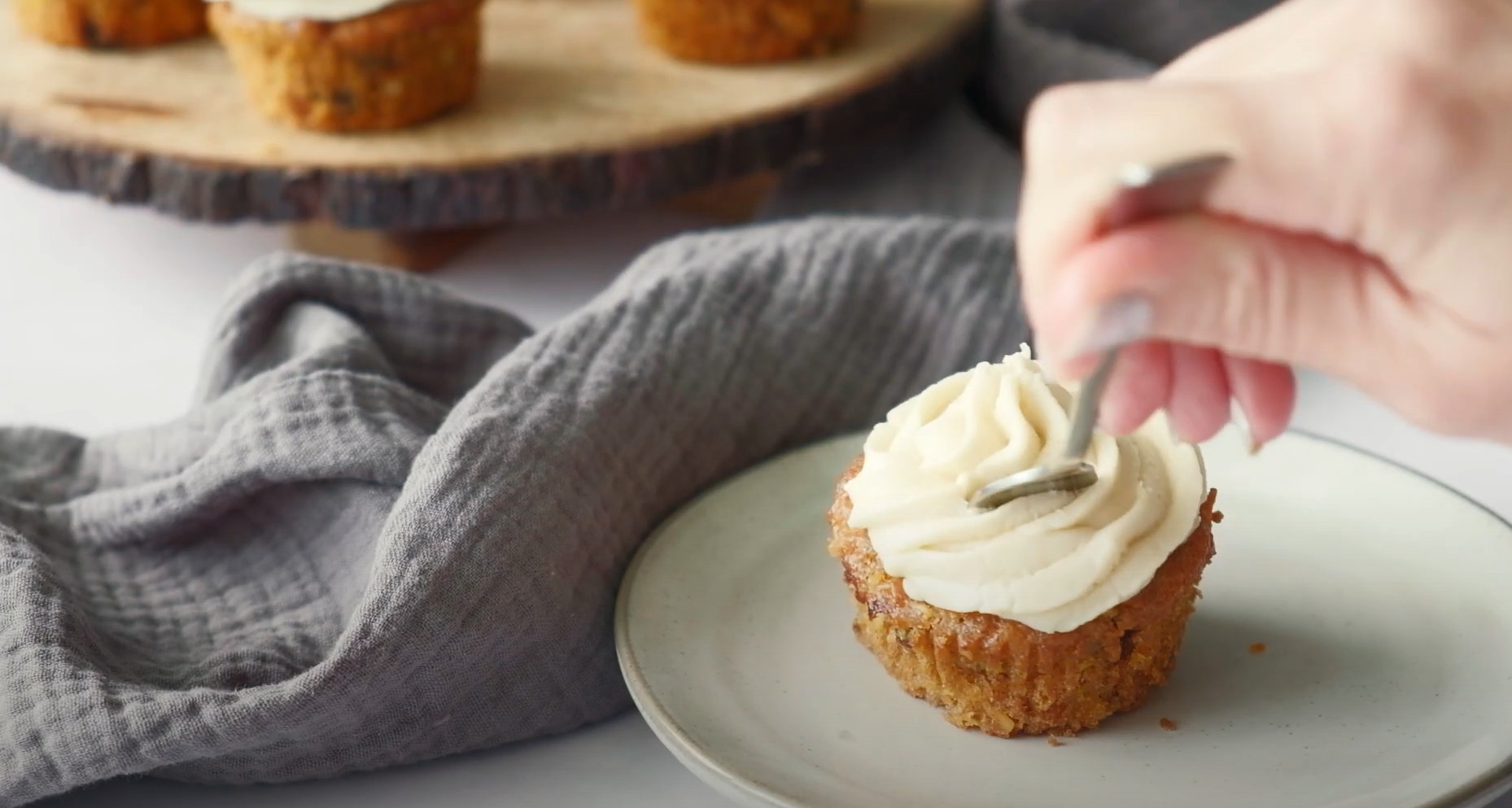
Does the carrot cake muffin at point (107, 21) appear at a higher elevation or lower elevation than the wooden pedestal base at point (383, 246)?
higher

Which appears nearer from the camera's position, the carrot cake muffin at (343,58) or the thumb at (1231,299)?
the thumb at (1231,299)

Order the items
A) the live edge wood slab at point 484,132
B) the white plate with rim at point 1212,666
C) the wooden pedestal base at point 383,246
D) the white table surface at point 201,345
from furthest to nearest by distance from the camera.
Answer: the wooden pedestal base at point 383,246
the live edge wood slab at point 484,132
the white table surface at point 201,345
the white plate with rim at point 1212,666

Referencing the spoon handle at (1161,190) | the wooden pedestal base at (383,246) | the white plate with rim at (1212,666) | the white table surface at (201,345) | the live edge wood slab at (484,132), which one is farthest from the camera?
the wooden pedestal base at (383,246)

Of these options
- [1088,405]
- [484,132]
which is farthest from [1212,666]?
[484,132]

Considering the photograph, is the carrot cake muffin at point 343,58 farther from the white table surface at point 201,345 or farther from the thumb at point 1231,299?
the thumb at point 1231,299

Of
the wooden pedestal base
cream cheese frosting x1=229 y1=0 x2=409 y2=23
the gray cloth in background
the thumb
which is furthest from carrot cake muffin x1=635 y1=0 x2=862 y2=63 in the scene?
the thumb

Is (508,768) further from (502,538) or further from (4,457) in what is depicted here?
(4,457)

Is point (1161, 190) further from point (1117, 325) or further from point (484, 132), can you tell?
point (484, 132)

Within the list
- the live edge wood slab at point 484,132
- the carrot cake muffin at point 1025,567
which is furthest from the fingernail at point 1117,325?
the live edge wood slab at point 484,132
